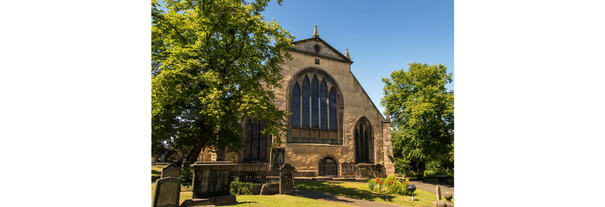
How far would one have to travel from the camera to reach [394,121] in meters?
24.6

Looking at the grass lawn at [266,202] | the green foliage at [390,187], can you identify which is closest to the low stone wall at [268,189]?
the grass lawn at [266,202]

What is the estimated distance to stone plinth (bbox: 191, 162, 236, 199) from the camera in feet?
25.1

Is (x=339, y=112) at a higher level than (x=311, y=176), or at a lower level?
higher

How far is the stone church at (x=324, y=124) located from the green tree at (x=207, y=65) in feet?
18.0

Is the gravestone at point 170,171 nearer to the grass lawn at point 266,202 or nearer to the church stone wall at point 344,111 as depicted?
the grass lawn at point 266,202

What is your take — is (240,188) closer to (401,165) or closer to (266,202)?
(266,202)

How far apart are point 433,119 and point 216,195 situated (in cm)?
1624

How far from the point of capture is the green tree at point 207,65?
9.65 meters

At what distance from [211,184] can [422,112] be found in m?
15.6

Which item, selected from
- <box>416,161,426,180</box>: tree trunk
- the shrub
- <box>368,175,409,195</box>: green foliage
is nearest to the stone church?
<box>416,161,426,180</box>: tree trunk

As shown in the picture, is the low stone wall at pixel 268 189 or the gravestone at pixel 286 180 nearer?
the low stone wall at pixel 268 189

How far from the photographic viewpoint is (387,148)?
73.0 ft
